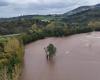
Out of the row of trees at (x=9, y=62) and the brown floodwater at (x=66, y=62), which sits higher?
the row of trees at (x=9, y=62)

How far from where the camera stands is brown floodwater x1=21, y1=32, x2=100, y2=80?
11766mm

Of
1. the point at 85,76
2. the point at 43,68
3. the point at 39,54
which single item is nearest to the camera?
the point at 85,76

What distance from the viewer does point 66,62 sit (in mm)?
13984

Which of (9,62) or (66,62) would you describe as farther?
(66,62)

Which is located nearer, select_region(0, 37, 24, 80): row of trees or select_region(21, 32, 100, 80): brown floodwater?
select_region(0, 37, 24, 80): row of trees

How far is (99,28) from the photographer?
25.5 m

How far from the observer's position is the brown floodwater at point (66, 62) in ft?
38.6

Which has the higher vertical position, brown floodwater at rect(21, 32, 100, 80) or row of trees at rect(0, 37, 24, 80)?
row of trees at rect(0, 37, 24, 80)

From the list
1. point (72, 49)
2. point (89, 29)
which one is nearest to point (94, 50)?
point (72, 49)

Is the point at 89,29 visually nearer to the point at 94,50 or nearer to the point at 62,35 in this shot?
the point at 62,35

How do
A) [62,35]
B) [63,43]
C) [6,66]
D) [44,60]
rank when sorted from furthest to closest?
[62,35]
[63,43]
[44,60]
[6,66]

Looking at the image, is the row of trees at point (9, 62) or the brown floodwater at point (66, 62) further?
the brown floodwater at point (66, 62)

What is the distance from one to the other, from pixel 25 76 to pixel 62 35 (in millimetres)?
11340

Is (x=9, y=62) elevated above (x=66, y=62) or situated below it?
above
